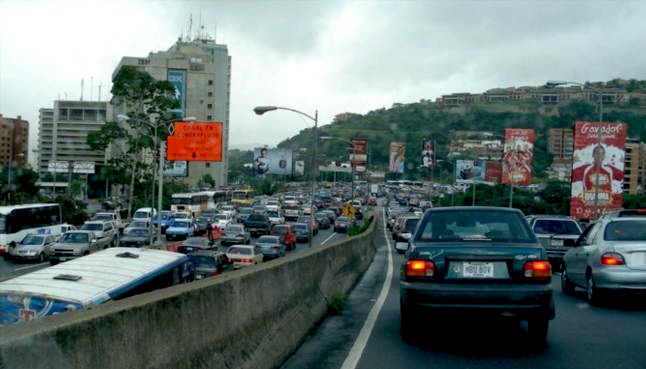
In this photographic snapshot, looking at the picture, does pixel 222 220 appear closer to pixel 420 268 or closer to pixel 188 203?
pixel 188 203

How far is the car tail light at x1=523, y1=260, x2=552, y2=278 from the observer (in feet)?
28.5

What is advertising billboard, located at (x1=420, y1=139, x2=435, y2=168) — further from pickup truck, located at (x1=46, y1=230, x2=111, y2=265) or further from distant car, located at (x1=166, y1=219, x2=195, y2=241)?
pickup truck, located at (x1=46, y1=230, x2=111, y2=265)

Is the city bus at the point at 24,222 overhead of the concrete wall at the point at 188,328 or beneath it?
beneath

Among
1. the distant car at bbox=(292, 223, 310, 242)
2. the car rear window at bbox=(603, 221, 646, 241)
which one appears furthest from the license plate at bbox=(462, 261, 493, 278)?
the distant car at bbox=(292, 223, 310, 242)

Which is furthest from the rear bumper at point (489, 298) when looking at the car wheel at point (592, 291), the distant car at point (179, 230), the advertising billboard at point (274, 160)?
the advertising billboard at point (274, 160)

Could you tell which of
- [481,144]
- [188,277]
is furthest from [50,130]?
[188,277]

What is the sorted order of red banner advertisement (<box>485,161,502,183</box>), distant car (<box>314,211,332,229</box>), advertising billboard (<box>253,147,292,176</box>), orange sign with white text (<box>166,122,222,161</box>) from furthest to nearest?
advertising billboard (<box>253,147,292,176</box>) → distant car (<box>314,211,332,229</box>) → red banner advertisement (<box>485,161,502,183</box>) → orange sign with white text (<box>166,122,222,161</box>)

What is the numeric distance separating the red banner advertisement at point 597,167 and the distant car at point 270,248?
16829 mm

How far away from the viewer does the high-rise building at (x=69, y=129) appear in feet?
490

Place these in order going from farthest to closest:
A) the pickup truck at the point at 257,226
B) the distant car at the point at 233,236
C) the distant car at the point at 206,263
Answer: the pickup truck at the point at 257,226 < the distant car at the point at 233,236 < the distant car at the point at 206,263

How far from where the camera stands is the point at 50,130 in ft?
536

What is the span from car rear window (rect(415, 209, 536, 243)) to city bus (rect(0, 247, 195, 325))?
15.6 feet

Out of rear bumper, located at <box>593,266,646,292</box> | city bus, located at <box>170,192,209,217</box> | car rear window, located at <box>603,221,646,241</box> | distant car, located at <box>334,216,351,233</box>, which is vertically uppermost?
car rear window, located at <box>603,221,646,241</box>

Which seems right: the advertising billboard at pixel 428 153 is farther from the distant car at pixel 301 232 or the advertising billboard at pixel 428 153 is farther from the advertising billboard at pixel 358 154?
the distant car at pixel 301 232
